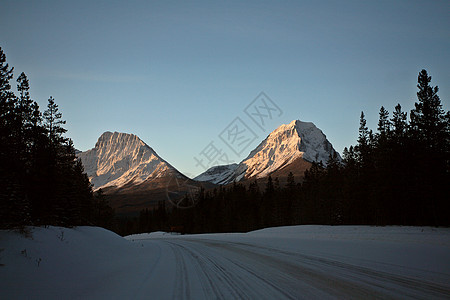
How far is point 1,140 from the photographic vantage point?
49.3 feet

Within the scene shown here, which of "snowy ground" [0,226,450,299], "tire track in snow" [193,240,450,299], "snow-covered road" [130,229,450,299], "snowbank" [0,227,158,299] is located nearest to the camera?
"tire track in snow" [193,240,450,299]

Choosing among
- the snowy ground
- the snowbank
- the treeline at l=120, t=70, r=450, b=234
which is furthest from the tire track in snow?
the treeline at l=120, t=70, r=450, b=234

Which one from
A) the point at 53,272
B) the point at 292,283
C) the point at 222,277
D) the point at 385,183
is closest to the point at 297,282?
the point at 292,283

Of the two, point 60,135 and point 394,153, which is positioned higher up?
point 60,135

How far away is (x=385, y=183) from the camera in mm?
34188

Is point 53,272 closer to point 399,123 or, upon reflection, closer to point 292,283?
point 292,283

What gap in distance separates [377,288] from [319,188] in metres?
53.6

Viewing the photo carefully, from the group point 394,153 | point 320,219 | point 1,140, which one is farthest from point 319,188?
point 1,140

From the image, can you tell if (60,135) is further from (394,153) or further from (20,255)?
(394,153)

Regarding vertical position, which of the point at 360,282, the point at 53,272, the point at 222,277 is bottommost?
the point at 222,277

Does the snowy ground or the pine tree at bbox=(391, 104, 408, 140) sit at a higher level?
the pine tree at bbox=(391, 104, 408, 140)

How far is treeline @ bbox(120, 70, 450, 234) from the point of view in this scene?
27.9m

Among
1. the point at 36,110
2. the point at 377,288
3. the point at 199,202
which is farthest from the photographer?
the point at 199,202

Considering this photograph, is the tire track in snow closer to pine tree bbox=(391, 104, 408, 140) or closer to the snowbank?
the snowbank
